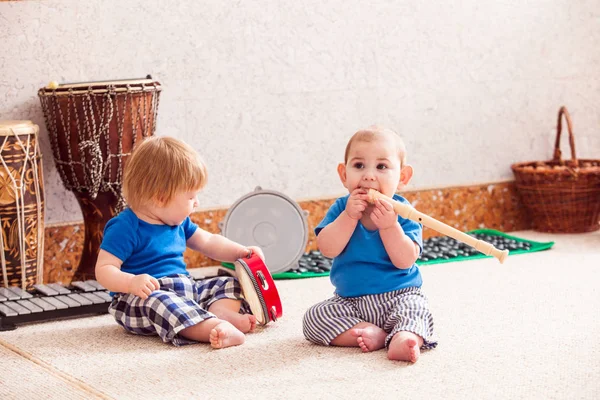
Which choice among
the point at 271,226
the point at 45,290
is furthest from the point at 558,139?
the point at 45,290

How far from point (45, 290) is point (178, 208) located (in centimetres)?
75

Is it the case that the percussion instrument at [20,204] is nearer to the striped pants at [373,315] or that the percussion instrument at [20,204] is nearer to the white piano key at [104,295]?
the white piano key at [104,295]

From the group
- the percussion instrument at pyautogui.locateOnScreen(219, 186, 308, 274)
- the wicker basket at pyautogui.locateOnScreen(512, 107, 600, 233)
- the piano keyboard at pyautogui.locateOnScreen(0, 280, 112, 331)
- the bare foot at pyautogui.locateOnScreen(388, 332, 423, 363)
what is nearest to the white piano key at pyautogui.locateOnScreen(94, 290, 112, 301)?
the piano keyboard at pyautogui.locateOnScreen(0, 280, 112, 331)

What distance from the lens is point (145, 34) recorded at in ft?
11.4

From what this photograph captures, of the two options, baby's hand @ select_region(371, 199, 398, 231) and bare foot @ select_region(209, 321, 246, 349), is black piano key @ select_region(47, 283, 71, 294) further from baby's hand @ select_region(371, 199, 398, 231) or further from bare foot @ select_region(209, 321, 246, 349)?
baby's hand @ select_region(371, 199, 398, 231)

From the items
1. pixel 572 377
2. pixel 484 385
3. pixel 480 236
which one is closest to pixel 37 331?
pixel 484 385

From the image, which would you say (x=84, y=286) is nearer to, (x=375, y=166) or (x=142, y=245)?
(x=142, y=245)

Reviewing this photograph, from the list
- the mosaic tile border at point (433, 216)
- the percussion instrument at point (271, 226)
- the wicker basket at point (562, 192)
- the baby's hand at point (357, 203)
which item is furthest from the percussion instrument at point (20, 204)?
the wicker basket at point (562, 192)

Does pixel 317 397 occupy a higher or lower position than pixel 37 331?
higher

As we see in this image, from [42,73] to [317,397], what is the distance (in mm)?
2030

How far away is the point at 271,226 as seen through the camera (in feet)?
11.1

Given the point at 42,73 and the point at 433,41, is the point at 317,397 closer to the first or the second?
the point at 42,73

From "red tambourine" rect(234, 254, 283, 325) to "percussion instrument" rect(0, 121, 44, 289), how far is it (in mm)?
1008

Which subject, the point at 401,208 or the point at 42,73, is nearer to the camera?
the point at 401,208
